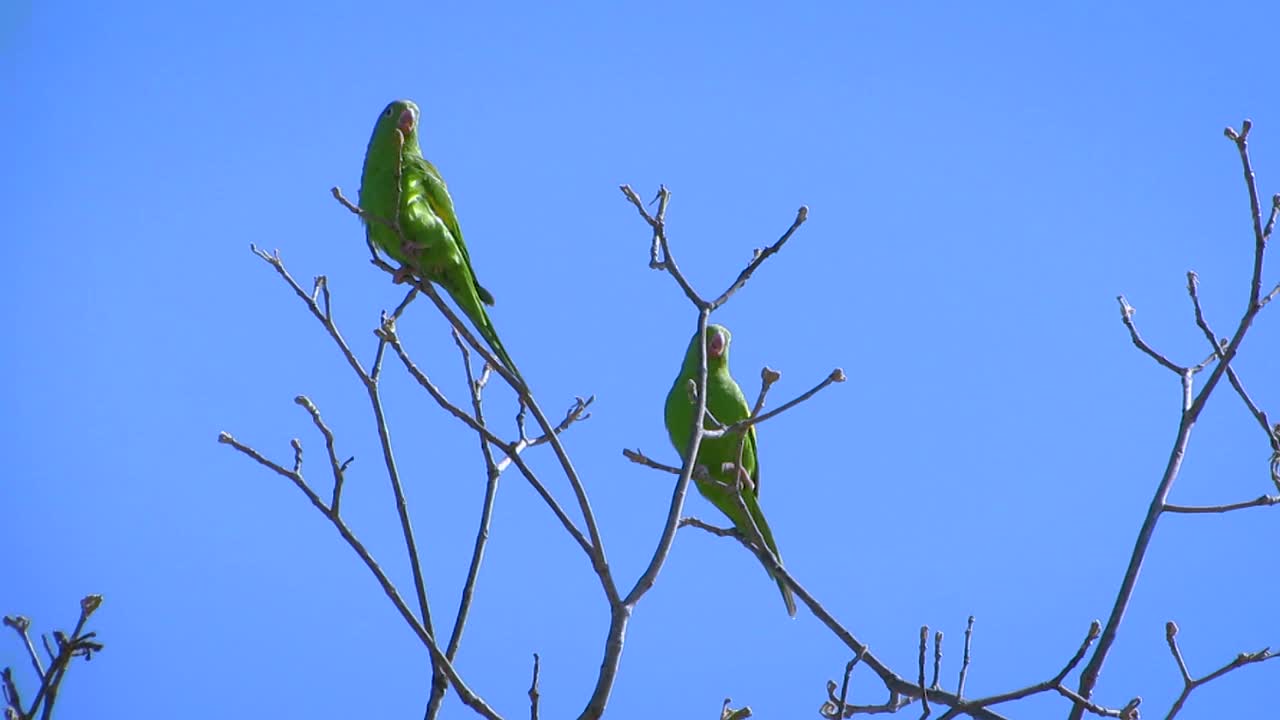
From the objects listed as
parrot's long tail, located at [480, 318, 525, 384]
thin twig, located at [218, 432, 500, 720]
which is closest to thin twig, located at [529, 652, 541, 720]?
thin twig, located at [218, 432, 500, 720]

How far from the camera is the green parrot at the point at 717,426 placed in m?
5.46

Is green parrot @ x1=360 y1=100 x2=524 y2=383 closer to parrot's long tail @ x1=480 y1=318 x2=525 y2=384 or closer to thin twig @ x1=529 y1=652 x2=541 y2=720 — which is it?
parrot's long tail @ x1=480 y1=318 x2=525 y2=384

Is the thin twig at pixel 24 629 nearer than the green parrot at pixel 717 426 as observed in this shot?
Yes

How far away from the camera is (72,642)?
2135 mm

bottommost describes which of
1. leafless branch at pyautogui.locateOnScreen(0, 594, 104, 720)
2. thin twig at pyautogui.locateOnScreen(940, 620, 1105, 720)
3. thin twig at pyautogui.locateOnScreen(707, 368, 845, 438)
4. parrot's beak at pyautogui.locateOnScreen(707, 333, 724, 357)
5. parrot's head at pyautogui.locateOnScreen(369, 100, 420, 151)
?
leafless branch at pyautogui.locateOnScreen(0, 594, 104, 720)

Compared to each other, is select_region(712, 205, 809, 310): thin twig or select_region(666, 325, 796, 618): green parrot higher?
select_region(666, 325, 796, 618): green parrot

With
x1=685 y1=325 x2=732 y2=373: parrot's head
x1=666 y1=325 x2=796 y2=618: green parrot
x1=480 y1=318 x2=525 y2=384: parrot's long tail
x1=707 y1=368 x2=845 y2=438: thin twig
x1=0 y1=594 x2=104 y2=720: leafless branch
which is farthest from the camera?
x1=685 y1=325 x2=732 y2=373: parrot's head

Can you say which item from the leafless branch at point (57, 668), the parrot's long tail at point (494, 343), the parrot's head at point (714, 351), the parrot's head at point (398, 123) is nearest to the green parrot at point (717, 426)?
the parrot's head at point (714, 351)

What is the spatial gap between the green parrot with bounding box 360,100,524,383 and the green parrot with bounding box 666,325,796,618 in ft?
3.31

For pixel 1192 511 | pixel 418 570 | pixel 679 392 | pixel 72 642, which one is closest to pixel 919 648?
pixel 1192 511

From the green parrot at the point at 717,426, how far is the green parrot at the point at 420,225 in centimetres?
101

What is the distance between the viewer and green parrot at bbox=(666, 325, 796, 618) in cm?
546

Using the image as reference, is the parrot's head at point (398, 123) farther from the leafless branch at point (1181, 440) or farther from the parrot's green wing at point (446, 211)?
the leafless branch at point (1181, 440)

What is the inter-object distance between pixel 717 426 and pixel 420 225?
1549 millimetres
